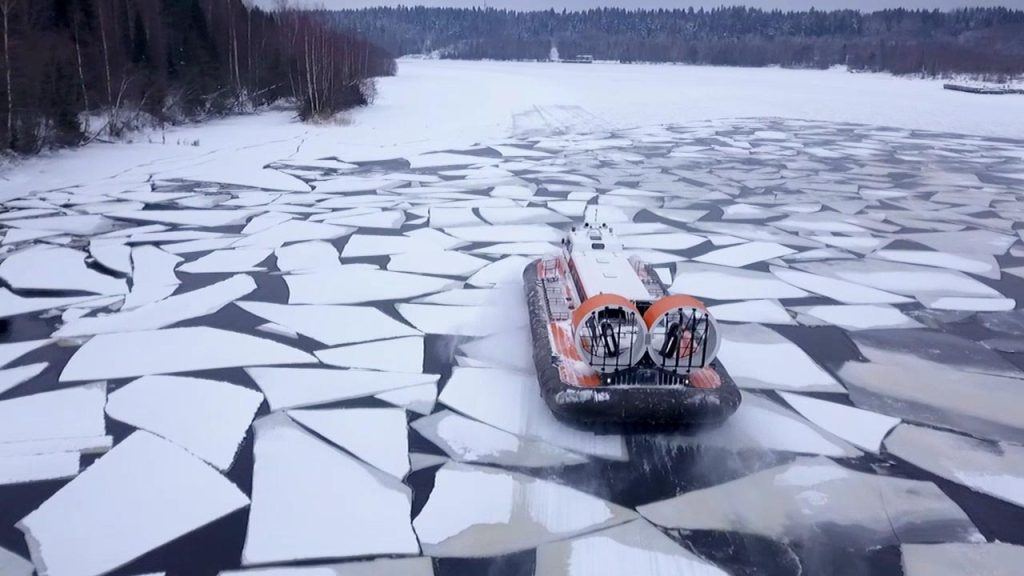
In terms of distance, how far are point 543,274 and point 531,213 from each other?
2.66 meters

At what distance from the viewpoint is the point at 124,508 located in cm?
258

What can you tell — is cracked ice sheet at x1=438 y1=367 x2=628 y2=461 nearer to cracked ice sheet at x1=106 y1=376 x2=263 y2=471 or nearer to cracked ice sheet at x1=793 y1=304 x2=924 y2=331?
cracked ice sheet at x1=106 y1=376 x2=263 y2=471

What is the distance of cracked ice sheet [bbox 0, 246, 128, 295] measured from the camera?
4.79 meters

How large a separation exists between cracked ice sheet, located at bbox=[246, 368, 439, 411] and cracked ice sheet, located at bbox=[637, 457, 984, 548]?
1.39m

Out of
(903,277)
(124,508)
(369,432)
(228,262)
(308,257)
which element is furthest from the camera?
(308,257)

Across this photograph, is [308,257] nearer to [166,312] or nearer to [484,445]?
[166,312]

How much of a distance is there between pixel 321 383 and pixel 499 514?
130 cm

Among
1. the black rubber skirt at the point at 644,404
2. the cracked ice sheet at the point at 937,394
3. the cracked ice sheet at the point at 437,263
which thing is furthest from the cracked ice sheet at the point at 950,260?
the black rubber skirt at the point at 644,404

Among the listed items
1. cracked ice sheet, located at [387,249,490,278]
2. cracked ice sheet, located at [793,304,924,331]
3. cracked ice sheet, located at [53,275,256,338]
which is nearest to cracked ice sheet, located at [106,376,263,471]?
cracked ice sheet, located at [53,275,256,338]

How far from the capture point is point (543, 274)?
4.46 m

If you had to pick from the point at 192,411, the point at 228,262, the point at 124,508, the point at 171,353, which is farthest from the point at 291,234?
the point at 124,508

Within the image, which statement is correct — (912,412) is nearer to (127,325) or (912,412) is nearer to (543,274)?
(543,274)

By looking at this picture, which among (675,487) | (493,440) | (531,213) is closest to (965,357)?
(675,487)

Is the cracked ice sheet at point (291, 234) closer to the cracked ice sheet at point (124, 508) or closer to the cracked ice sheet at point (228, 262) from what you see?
the cracked ice sheet at point (228, 262)
